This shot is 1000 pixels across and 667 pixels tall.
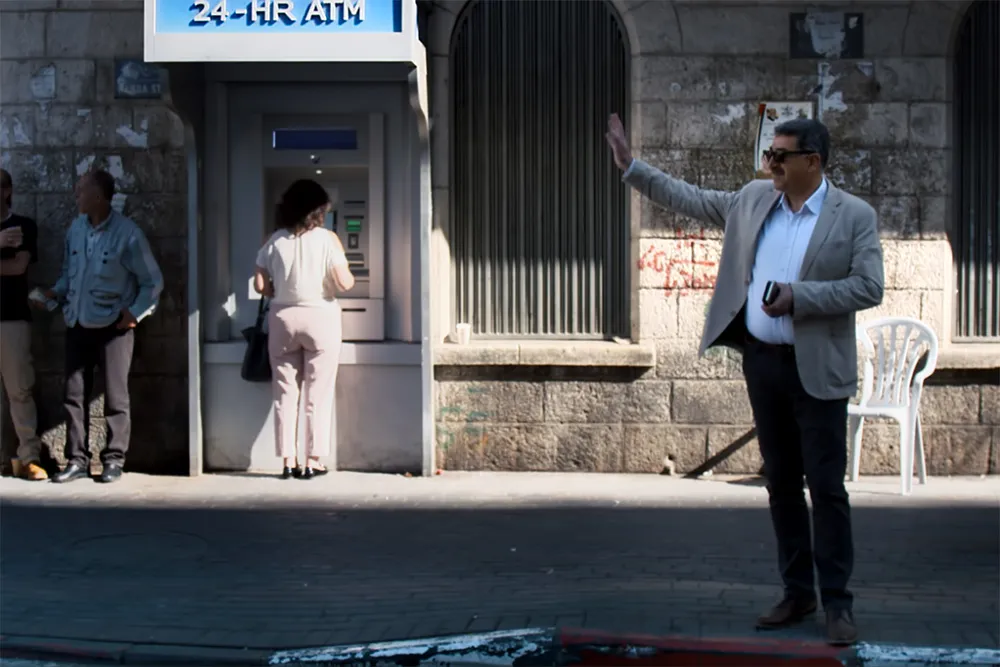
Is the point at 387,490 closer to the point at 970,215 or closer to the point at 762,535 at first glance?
the point at 762,535

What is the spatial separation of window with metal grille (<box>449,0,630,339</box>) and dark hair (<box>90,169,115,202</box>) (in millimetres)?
2114

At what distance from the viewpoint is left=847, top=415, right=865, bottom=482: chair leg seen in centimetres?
815

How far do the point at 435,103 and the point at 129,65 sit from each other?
6.41 ft

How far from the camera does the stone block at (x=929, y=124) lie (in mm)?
8375

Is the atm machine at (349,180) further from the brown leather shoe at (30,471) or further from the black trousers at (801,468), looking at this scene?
the black trousers at (801,468)

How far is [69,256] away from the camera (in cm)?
840

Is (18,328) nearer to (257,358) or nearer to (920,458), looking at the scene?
(257,358)

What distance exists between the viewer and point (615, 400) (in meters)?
8.54

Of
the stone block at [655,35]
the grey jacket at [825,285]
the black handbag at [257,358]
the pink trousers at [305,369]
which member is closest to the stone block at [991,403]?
the stone block at [655,35]

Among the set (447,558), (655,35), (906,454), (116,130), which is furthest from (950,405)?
(116,130)

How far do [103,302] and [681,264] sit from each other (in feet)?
11.7

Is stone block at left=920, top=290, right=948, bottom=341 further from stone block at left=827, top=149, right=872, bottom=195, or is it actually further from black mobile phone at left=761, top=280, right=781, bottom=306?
black mobile phone at left=761, top=280, right=781, bottom=306

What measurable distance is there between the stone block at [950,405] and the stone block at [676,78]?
232 cm

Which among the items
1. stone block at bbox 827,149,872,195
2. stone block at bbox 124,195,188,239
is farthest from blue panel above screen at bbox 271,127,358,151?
stone block at bbox 827,149,872,195
